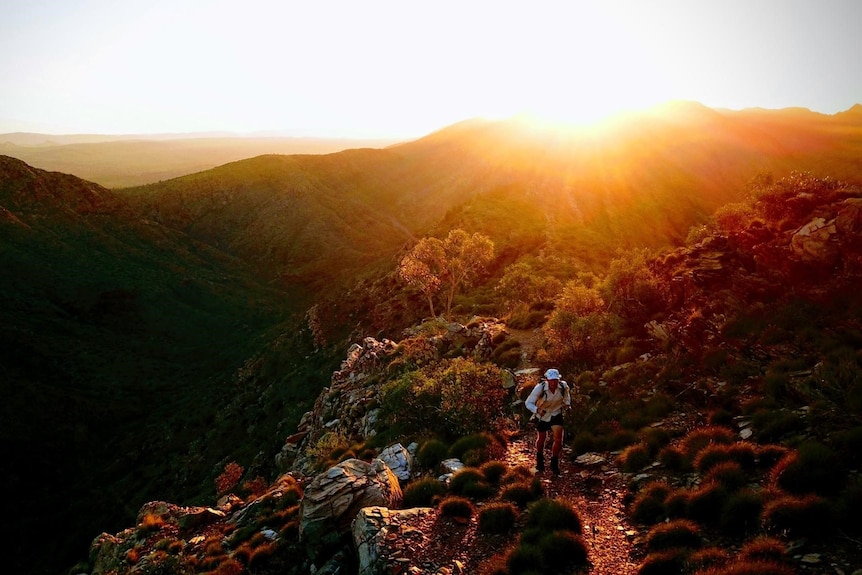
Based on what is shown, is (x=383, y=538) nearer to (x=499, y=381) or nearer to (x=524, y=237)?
(x=499, y=381)

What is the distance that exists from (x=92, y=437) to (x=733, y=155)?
177822 millimetres

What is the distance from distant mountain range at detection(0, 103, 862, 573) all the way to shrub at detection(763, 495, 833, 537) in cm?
3937

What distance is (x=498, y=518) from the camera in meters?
12.0

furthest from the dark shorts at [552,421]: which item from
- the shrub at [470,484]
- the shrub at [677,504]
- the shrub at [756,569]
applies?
the shrub at [756,569]

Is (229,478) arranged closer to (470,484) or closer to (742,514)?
(470,484)

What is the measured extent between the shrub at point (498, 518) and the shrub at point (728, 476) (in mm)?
5037

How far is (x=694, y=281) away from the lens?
69.9ft

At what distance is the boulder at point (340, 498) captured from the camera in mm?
13562

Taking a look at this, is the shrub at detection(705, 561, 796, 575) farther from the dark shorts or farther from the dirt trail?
the dark shorts

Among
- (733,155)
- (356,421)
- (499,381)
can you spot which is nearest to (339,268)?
(356,421)

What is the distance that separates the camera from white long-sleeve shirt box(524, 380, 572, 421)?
47.7ft

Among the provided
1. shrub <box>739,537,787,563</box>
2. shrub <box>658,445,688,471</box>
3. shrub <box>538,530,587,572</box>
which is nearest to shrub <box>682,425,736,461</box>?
shrub <box>658,445,688,471</box>

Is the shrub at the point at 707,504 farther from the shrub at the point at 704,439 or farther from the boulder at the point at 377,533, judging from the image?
the boulder at the point at 377,533

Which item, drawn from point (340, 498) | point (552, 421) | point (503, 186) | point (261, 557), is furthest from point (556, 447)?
point (503, 186)
